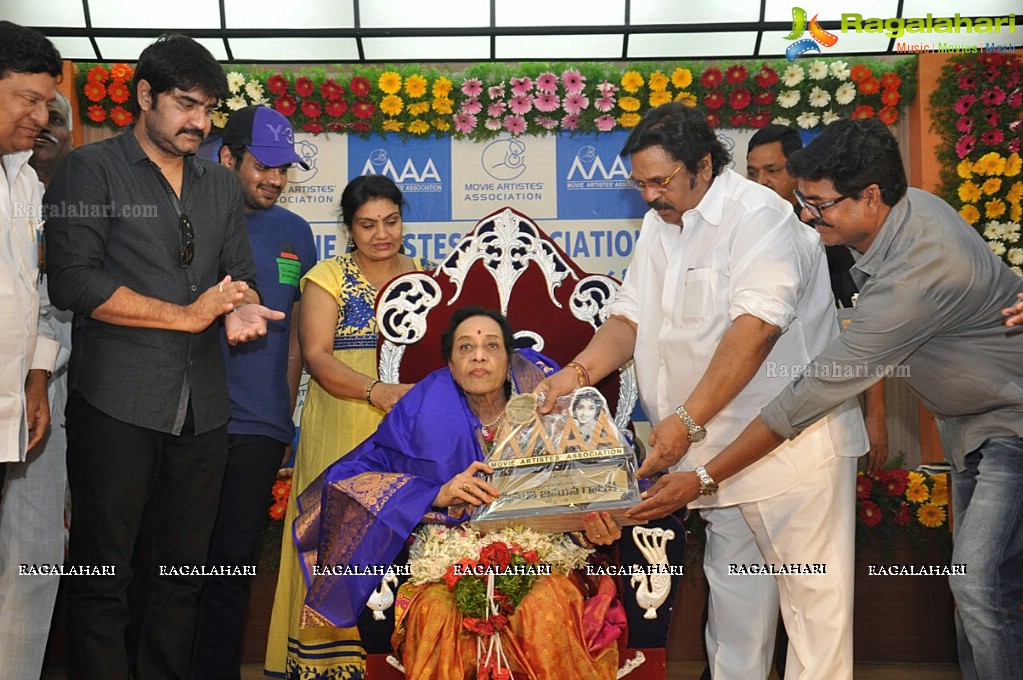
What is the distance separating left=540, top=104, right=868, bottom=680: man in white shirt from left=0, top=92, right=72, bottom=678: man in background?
1786 mm

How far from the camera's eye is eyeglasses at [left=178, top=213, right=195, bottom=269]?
323 cm

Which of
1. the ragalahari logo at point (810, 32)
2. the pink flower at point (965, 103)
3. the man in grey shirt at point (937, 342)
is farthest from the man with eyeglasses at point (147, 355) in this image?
the ragalahari logo at point (810, 32)

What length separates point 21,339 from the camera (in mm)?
3049

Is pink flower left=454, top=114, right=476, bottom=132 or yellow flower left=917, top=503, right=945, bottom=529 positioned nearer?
yellow flower left=917, top=503, right=945, bottom=529

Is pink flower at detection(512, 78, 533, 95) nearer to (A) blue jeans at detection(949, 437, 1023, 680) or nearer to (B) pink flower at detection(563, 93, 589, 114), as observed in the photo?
(B) pink flower at detection(563, 93, 589, 114)

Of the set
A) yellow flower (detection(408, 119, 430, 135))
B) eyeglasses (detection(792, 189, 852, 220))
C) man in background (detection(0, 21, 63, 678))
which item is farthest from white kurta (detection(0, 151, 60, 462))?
yellow flower (detection(408, 119, 430, 135))

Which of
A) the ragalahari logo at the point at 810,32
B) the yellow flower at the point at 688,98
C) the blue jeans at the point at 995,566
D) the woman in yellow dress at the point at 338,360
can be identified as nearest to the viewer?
the blue jeans at the point at 995,566

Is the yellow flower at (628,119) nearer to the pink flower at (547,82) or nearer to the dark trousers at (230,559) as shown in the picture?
the pink flower at (547,82)

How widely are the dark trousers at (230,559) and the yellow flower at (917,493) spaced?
10.7 ft

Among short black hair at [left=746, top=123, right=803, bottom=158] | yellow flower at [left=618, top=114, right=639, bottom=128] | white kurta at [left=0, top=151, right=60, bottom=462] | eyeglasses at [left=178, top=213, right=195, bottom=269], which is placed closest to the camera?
white kurta at [left=0, top=151, right=60, bottom=462]

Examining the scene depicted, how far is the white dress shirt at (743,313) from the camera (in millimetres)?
3182

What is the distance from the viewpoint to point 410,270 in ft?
14.6

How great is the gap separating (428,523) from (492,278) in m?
1.19

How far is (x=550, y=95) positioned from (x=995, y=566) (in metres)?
4.42
